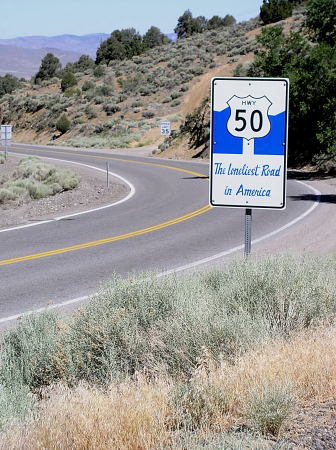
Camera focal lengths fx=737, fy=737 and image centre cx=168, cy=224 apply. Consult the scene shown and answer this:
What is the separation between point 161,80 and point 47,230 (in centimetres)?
6302

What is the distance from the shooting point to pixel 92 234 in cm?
1788

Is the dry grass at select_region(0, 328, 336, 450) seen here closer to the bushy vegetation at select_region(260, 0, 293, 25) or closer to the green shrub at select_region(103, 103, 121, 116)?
the green shrub at select_region(103, 103, 121, 116)

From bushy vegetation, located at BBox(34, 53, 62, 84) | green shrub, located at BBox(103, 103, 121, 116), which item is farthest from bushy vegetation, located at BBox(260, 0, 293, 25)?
bushy vegetation, located at BBox(34, 53, 62, 84)

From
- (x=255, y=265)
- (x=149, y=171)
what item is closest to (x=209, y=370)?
(x=255, y=265)

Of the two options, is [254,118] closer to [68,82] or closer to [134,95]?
[134,95]

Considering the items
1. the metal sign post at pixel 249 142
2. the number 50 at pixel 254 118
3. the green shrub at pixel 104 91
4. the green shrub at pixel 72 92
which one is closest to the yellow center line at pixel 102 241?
the metal sign post at pixel 249 142

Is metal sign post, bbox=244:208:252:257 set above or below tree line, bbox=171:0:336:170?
below

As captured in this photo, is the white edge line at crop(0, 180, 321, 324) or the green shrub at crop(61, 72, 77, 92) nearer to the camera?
the white edge line at crop(0, 180, 321, 324)

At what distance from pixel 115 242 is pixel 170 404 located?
12.1 meters

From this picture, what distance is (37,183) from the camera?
103 ft

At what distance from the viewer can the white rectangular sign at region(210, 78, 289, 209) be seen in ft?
25.6

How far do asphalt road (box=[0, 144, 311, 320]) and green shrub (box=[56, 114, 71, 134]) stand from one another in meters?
48.8

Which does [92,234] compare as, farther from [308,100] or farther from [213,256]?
[308,100]

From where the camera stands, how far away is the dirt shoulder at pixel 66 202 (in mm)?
22531
